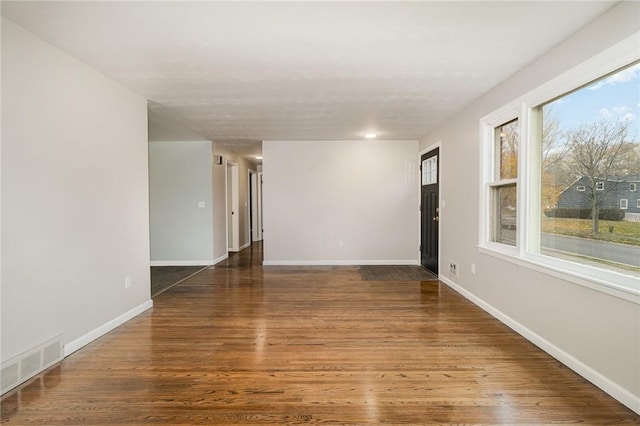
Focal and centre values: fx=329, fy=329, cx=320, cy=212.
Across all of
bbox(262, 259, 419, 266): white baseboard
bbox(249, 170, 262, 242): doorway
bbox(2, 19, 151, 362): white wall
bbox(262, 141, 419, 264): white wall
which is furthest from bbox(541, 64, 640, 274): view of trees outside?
bbox(249, 170, 262, 242): doorway

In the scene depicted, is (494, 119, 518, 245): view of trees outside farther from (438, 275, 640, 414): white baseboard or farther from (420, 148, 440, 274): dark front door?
(420, 148, 440, 274): dark front door

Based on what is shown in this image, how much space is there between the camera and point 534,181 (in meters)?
2.87

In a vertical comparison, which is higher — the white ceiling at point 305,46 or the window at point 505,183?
the white ceiling at point 305,46

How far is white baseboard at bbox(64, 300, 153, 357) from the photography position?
8.50ft

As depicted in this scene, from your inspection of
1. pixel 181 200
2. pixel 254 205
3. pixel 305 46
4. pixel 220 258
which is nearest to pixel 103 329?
pixel 305 46

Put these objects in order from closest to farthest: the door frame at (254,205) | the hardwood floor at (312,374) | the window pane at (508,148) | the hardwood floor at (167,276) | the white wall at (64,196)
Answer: the hardwood floor at (312,374)
the white wall at (64,196)
the window pane at (508,148)
the hardwood floor at (167,276)
the door frame at (254,205)

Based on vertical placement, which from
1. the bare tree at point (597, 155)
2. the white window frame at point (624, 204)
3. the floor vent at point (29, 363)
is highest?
the bare tree at point (597, 155)

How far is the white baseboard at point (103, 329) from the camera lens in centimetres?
259

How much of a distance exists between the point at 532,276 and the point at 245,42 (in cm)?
293

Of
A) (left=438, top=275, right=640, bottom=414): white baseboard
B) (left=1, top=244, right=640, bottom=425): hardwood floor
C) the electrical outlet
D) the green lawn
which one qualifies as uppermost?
the green lawn

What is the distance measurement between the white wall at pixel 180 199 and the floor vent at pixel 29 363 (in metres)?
3.74

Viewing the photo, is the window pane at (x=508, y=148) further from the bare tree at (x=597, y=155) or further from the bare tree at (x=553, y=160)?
the bare tree at (x=597, y=155)

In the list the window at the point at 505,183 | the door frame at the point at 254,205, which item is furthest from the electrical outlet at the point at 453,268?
the door frame at the point at 254,205

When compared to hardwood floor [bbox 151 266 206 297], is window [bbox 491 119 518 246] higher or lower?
higher
